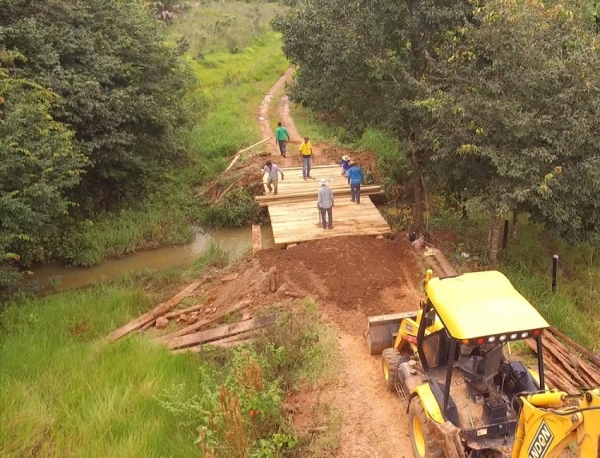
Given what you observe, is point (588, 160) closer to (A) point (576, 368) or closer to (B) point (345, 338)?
(A) point (576, 368)

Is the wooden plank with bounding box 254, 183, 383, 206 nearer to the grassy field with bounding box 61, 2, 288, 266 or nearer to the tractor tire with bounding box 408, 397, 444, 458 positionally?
the grassy field with bounding box 61, 2, 288, 266

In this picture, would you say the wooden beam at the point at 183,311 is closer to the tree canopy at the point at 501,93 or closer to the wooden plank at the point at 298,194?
the wooden plank at the point at 298,194

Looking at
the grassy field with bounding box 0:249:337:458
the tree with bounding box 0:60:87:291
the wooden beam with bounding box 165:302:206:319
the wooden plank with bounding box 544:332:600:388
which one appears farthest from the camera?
the wooden beam with bounding box 165:302:206:319

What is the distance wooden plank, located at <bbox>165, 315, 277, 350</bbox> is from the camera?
10.3 m

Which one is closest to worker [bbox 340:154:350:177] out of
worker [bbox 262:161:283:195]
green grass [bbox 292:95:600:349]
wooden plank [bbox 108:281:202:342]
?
green grass [bbox 292:95:600:349]

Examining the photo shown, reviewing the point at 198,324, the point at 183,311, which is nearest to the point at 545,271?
the point at 198,324

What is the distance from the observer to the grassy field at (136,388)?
7.25 m

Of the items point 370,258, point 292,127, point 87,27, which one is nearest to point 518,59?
point 370,258

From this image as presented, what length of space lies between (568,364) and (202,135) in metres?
18.4

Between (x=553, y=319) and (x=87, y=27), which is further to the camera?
(x=87, y=27)

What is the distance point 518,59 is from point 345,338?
20.7 feet

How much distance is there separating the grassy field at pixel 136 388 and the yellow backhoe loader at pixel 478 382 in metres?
2.00

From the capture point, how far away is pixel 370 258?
1219 centimetres

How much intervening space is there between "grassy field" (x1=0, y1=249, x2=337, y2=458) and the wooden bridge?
4.14 m
